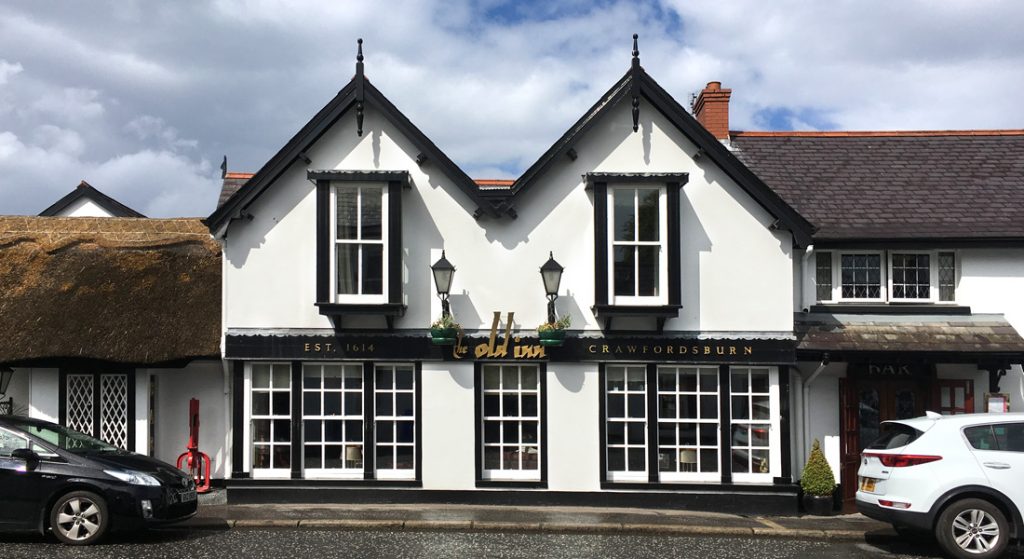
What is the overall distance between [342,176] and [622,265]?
4.78 m

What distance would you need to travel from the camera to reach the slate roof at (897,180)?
46.8 ft

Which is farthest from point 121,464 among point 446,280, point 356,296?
point 446,280

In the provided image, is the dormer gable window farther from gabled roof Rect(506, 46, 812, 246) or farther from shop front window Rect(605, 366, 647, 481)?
shop front window Rect(605, 366, 647, 481)

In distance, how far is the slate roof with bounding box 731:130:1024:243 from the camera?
1427cm

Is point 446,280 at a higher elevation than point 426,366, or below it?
higher

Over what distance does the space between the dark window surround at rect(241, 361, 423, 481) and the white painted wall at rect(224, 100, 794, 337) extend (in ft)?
2.80

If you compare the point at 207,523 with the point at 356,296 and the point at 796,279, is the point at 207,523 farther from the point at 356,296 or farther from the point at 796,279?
the point at 796,279

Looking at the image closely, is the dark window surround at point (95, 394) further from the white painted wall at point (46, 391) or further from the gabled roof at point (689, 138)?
the gabled roof at point (689, 138)

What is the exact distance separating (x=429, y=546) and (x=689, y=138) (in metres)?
7.67

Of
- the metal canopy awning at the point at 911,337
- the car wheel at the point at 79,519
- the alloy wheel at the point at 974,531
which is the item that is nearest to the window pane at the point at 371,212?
the car wheel at the point at 79,519

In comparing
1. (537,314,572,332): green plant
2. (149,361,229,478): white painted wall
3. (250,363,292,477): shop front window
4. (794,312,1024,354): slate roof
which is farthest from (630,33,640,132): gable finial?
(149,361,229,478): white painted wall

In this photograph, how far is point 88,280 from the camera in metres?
14.4

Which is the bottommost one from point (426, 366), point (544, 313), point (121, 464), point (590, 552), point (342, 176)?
point (590, 552)

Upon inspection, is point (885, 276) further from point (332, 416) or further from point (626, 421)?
point (332, 416)
